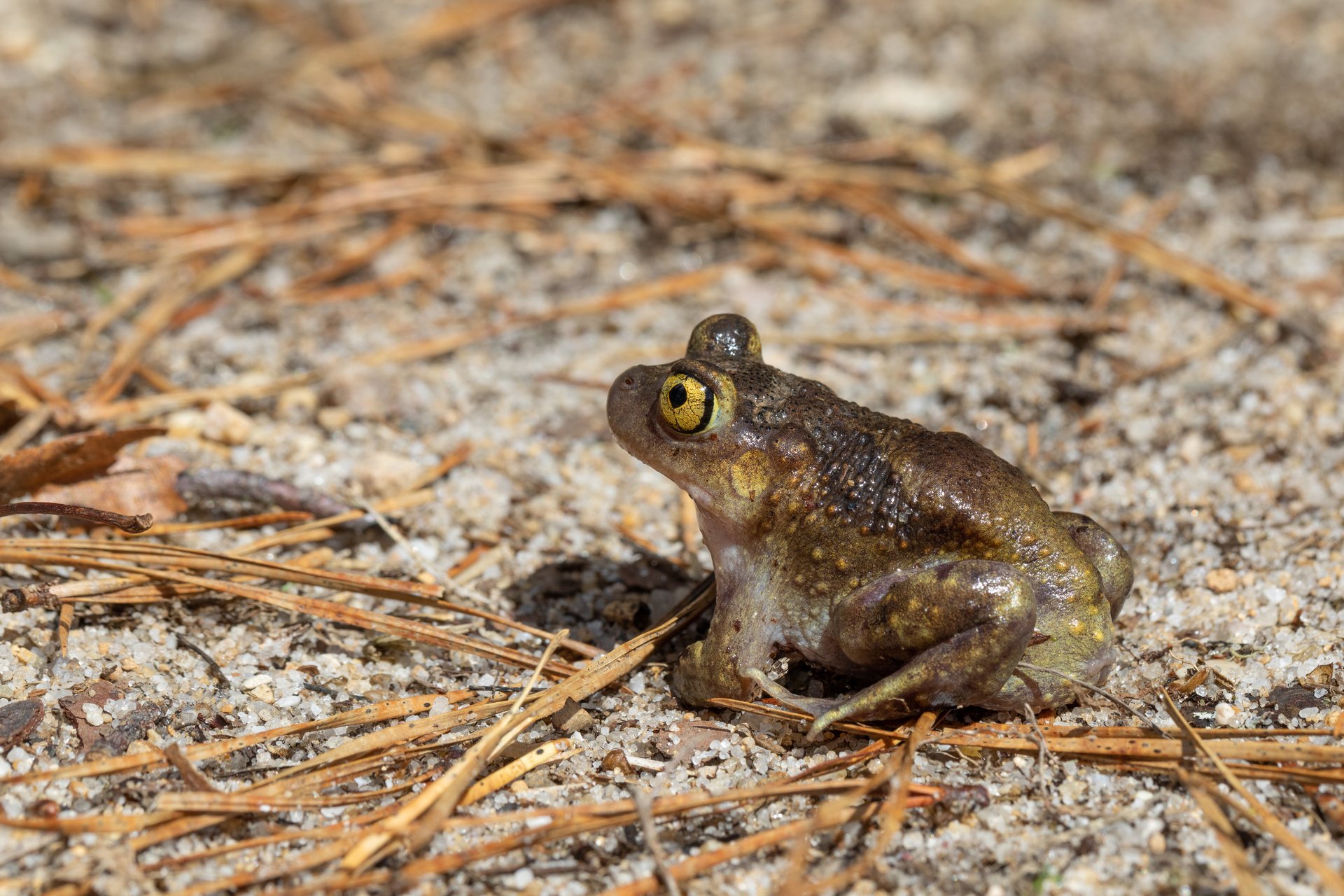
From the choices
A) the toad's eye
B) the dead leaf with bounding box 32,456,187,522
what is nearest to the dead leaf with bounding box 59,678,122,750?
the dead leaf with bounding box 32,456,187,522

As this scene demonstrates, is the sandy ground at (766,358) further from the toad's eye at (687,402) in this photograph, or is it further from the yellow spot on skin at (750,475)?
the toad's eye at (687,402)

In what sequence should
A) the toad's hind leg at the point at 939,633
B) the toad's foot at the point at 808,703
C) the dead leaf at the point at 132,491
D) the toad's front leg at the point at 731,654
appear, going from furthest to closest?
the dead leaf at the point at 132,491 < the toad's front leg at the point at 731,654 < the toad's foot at the point at 808,703 < the toad's hind leg at the point at 939,633

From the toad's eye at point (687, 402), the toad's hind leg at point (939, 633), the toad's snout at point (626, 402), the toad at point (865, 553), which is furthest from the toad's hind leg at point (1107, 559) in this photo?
the toad's snout at point (626, 402)

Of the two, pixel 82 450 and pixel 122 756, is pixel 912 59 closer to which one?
pixel 82 450

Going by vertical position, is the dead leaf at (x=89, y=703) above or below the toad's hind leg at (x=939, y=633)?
below

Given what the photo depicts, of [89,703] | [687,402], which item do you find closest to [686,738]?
[687,402]

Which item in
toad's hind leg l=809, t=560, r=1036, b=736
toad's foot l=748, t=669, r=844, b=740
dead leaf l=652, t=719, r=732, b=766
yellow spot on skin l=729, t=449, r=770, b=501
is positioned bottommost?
dead leaf l=652, t=719, r=732, b=766

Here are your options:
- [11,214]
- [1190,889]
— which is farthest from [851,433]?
[11,214]

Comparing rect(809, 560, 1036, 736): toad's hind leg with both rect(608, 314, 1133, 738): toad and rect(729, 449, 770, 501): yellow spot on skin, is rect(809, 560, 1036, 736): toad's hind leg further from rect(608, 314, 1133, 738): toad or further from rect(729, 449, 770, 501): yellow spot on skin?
rect(729, 449, 770, 501): yellow spot on skin
